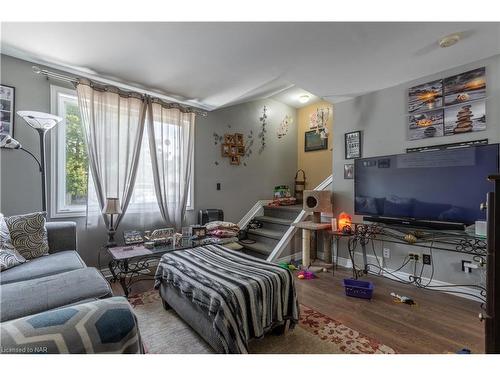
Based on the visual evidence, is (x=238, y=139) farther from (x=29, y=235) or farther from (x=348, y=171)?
(x=29, y=235)

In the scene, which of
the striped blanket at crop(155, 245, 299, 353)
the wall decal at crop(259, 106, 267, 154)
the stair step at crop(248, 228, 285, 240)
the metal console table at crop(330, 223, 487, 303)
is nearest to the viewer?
the striped blanket at crop(155, 245, 299, 353)

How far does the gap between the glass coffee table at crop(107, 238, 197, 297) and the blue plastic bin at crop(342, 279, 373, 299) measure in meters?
1.67

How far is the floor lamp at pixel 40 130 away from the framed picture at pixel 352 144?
3.29 meters

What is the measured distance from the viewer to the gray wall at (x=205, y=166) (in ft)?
7.55

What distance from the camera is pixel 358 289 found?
89.4 inches

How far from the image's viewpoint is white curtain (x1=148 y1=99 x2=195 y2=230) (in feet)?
10.1

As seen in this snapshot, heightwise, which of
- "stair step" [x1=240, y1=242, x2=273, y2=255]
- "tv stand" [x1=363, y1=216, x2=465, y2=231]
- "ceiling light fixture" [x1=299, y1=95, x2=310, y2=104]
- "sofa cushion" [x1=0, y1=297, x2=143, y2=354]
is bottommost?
"stair step" [x1=240, y1=242, x2=273, y2=255]

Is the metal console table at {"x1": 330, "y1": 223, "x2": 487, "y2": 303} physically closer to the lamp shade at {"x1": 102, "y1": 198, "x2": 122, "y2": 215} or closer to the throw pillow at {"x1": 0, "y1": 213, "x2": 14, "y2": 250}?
the lamp shade at {"x1": 102, "y1": 198, "x2": 122, "y2": 215}

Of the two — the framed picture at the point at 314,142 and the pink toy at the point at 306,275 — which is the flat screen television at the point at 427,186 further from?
the framed picture at the point at 314,142

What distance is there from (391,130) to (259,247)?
2345 mm

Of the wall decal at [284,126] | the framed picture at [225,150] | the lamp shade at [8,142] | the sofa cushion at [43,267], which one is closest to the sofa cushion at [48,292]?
the sofa cushion at [43,267]

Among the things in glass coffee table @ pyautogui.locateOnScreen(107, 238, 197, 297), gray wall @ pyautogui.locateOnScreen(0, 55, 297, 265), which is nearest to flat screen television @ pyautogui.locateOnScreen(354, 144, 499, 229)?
gray wall @ pyautogui.locateOnScreen(0, 55, 297, 265)
